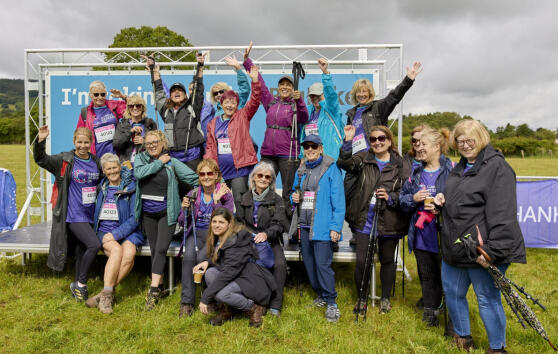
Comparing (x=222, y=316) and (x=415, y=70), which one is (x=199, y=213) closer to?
(x=222, y=316)

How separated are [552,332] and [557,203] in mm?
3078

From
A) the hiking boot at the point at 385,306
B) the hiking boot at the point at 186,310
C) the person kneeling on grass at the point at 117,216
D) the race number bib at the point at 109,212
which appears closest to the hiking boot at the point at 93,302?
the person kneeling on grass at the point at 117,216

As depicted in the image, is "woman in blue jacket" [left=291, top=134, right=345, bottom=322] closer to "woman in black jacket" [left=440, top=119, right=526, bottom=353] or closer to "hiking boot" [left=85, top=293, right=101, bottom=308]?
"woman in black jacket" [left=440, top=119, right=526, bottom=353]

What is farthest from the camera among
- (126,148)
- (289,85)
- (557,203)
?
(557,203)

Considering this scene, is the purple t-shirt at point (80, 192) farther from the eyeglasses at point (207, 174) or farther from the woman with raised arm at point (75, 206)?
the eyeglasses at point (207, 174)

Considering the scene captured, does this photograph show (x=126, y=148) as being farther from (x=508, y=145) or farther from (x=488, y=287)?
(x=508, y=145)

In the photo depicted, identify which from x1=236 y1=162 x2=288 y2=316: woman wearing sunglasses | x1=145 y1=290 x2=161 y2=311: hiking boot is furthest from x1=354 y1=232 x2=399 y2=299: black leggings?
x1=145 y1=290 x2=161 y2=311: hiking boot

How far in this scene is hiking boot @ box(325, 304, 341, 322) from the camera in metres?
3.59

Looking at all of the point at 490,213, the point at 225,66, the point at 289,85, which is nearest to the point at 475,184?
the point at 490,213

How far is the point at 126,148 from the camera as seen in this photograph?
477cm

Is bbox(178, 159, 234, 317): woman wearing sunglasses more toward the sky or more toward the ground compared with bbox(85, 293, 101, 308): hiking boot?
more toward the sky

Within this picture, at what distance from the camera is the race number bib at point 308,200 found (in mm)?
3666

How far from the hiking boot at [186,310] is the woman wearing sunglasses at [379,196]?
1687mm

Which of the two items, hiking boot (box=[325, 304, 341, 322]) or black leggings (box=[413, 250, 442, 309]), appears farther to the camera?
hiking boot (box=[325, 304, 341, 322])
